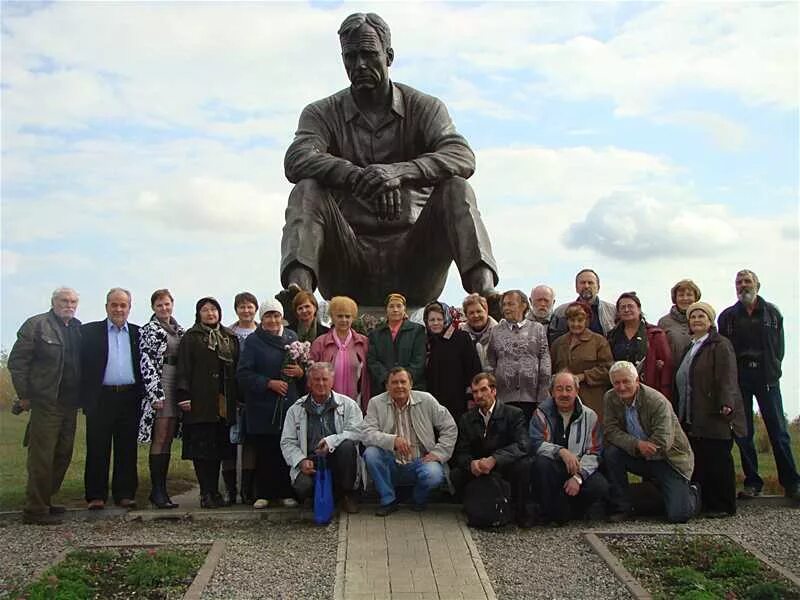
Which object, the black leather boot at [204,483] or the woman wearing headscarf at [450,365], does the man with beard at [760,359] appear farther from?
the black leather boot at [204,483]

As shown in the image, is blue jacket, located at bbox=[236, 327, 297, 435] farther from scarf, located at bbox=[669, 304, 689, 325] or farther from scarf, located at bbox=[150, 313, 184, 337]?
scarf, located at bbox=[669, 304, 689, 325]

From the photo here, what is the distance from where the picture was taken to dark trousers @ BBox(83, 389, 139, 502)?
7680mm

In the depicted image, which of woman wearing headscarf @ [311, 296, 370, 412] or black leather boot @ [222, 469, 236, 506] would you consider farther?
black leather boot @ [222, 469, 236, 506]

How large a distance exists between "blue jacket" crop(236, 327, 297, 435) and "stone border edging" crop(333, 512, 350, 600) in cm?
89

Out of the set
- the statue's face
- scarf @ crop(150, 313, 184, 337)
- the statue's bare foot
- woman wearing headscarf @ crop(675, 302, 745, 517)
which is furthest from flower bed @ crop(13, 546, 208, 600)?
the statue's face

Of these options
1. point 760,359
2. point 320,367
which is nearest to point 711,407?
point 760,359

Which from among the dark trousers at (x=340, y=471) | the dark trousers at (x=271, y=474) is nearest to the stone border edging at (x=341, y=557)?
the dark trousers at (x=340, y=471)

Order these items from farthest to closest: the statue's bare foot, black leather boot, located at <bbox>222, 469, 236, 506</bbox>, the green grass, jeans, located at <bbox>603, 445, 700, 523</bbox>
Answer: the green grass < the statue's bare foot < black leather boot, located at <bbox>222, 469, 236, 506</bbox> < jeans, located at <bbox>603, 445, 700, 523</bbox>

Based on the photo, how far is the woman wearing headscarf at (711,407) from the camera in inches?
293

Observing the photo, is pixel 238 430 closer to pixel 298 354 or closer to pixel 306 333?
pixel 298 354

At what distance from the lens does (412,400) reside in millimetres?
7211

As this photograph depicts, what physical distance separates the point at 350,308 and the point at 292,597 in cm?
270

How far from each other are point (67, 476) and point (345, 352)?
4160 millimetres

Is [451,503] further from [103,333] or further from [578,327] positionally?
[103,333]
